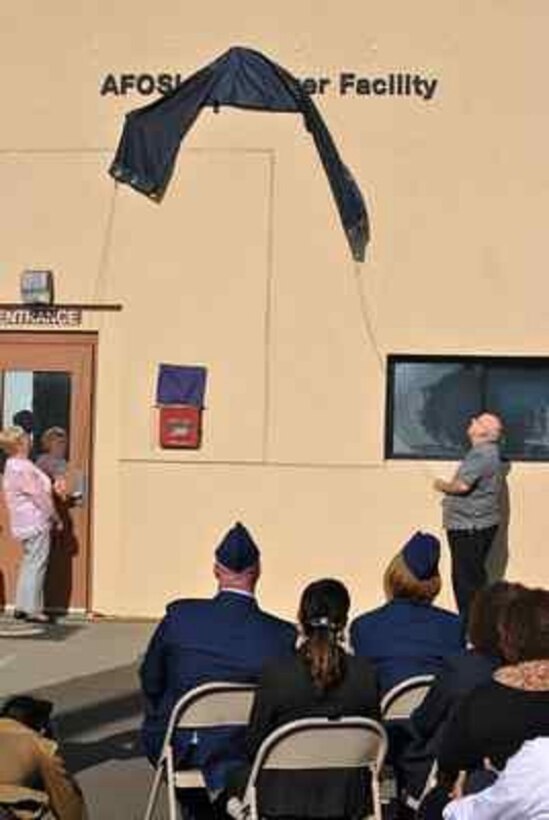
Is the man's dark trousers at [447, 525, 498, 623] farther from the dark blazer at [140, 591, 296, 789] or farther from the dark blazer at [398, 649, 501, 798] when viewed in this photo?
the dark blazer at [398, 649, 501, 798]

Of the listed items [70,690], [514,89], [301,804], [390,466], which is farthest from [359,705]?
[514,89]

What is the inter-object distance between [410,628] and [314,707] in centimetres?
91

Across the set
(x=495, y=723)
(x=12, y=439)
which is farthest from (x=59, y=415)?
(x=495, y=723)

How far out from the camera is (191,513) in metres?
12.6

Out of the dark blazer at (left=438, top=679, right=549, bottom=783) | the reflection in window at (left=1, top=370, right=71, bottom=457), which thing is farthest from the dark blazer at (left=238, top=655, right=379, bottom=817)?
the reflection in window at (left=1, top=370, right=71, bottom=457)

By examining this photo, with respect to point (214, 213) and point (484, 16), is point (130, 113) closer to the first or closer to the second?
point (214, 213)

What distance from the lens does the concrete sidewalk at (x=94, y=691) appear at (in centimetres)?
721

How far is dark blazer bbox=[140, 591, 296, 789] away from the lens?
17.9 ft

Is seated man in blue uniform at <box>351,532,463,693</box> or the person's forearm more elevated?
the person's forearm

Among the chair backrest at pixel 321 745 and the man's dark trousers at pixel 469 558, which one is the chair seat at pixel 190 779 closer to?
the chair backrest at pixel 321 745

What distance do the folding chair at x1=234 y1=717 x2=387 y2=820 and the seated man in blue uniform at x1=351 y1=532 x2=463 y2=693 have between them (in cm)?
68

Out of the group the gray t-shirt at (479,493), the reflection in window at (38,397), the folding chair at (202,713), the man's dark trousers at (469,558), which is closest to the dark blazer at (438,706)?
the folding chair at (202,713)

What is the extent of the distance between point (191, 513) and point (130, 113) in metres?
3.44

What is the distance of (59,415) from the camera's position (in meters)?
13.0
